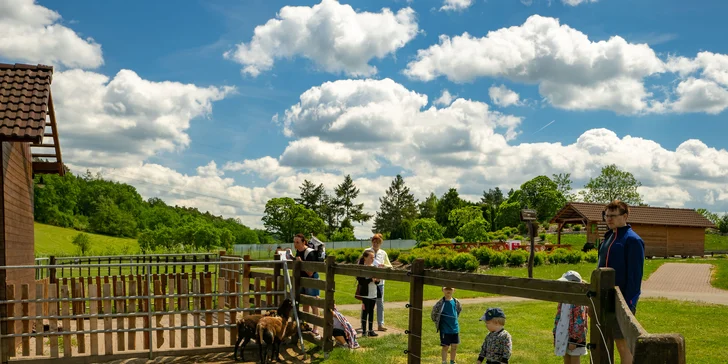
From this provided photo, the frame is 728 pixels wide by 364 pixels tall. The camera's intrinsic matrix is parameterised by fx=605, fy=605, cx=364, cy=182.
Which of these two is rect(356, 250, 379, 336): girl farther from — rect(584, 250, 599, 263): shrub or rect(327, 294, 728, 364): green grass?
rect(584, 250, 599, 263): shrub

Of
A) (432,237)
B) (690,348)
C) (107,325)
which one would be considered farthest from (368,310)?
(432,237)

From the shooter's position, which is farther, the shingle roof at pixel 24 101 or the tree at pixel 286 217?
the tree at pixel 286 217

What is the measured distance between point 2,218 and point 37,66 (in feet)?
11.3

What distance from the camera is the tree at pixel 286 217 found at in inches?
3239

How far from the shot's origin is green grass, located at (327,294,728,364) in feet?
28.7

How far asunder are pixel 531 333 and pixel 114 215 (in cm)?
8307

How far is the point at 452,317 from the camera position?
24.4 ft

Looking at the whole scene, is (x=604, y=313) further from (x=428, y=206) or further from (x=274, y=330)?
(x=428, y=206)

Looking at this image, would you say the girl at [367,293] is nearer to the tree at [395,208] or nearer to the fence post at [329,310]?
the fence post at [329,310]

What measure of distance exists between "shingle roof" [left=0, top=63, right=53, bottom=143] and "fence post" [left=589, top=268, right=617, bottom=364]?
8.82 meters

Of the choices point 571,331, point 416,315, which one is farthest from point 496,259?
point 571,331

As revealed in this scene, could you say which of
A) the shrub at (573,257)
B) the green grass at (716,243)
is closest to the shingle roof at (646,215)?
the shrub at (573,257)

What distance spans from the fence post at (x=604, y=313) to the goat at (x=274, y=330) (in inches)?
196

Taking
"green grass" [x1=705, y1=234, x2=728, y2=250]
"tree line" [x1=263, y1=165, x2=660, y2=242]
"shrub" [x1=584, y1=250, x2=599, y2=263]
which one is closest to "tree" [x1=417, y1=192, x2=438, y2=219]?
"tree line" [x1=263, y1=165, x2=660, y2=242]
